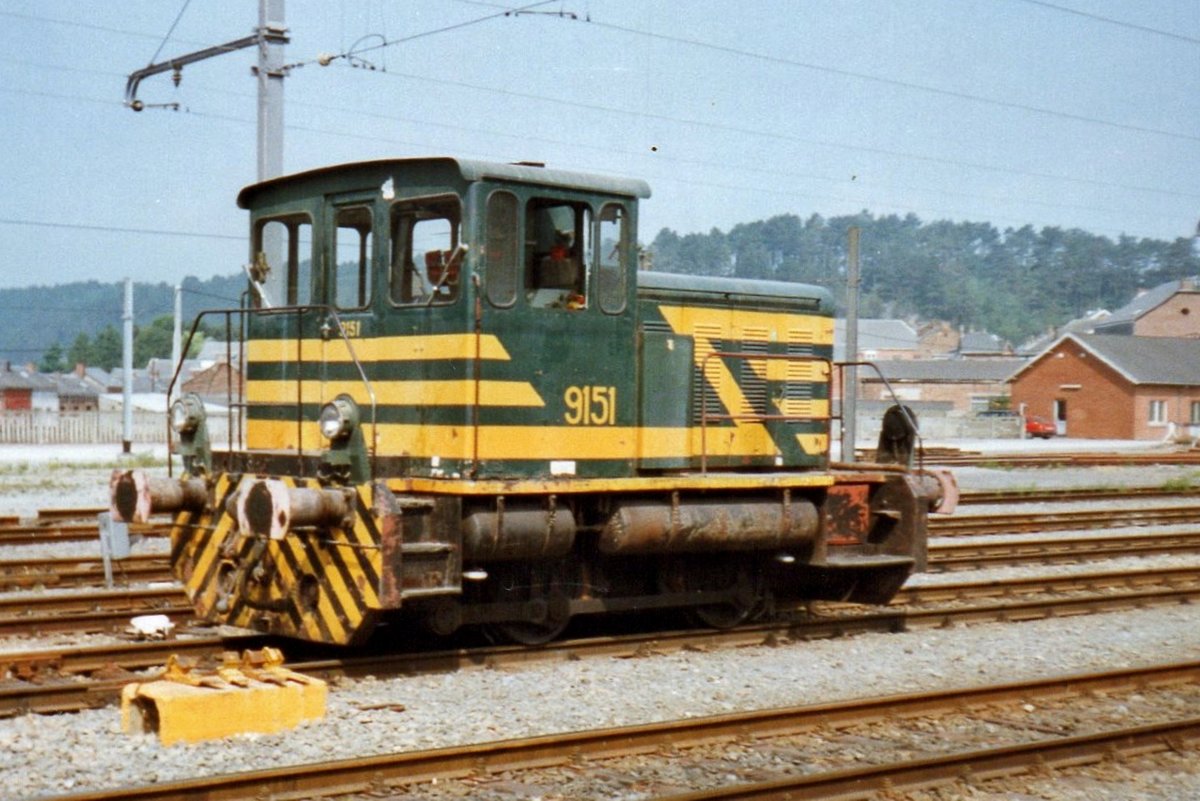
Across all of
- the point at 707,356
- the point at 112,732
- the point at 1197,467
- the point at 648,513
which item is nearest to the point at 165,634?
the point at 112,732

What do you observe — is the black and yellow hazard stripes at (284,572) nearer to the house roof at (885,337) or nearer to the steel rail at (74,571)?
the steel rail at (74,571)

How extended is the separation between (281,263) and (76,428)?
34.7 metres

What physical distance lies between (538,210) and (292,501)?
95.3 inches

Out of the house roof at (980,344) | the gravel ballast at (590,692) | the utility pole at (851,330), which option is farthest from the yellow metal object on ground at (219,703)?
the house roof at (980,344)

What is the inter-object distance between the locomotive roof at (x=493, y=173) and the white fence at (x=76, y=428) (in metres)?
31.3

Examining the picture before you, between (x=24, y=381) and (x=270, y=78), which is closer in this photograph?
(x=270, y=78)

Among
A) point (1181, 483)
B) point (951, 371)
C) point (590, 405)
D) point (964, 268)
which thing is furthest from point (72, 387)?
point (964, 268)

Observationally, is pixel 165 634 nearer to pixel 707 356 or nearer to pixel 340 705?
pixel 340 705

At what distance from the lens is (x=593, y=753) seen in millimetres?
6559

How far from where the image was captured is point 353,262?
9016mm

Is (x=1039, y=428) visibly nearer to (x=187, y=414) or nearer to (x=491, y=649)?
(x=491, y=649)

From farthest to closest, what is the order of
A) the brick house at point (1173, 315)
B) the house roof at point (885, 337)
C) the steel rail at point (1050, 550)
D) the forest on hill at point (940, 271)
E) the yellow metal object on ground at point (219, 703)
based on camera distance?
the forest on hill at point (940, 271), the house roof at point (885, 337), the brick house at point (1173, 315), the steel rail at point (1050, 550), the yellow metal object on ground at point (219, 703)

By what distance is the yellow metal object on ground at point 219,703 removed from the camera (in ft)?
21.6

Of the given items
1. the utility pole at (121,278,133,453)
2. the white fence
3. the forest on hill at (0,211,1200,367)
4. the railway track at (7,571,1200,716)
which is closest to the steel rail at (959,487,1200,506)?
the railway track at (7,571,1200,716)
